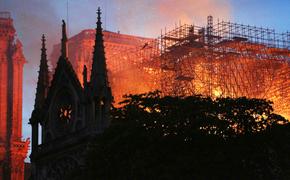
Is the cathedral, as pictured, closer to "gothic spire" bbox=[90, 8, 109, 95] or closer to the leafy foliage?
"gothic spire" bbox=[90, 8, 109, 95]

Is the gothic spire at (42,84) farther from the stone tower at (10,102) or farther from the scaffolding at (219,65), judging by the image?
the stone tower at (10,102)

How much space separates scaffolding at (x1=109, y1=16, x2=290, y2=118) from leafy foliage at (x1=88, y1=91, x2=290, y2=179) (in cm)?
3224

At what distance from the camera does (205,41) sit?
115125 millimetres

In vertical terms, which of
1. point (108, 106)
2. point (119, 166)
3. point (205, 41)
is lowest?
point (119, 166)

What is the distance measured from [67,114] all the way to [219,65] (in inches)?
879

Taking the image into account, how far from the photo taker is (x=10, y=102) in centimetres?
14788

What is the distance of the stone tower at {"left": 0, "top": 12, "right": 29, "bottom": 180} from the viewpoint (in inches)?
5635

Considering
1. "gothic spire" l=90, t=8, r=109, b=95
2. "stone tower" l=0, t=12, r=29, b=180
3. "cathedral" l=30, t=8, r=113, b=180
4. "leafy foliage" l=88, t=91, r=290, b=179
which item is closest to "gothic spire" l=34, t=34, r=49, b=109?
"cathedral" l=30, t=8, r=113, b=180

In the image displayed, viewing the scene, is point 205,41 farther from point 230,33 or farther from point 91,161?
point 91,161

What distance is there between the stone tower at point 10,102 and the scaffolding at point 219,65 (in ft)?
98.9

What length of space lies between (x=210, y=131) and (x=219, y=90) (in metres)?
38.9

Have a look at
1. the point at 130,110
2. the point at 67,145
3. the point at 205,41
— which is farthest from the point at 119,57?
the point at 130,110

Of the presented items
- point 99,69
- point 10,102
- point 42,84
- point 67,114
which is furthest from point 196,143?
point 10,102

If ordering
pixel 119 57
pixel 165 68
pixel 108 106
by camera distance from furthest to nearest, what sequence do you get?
pixel 119 57
pixel 165 68
pixel 108 106
